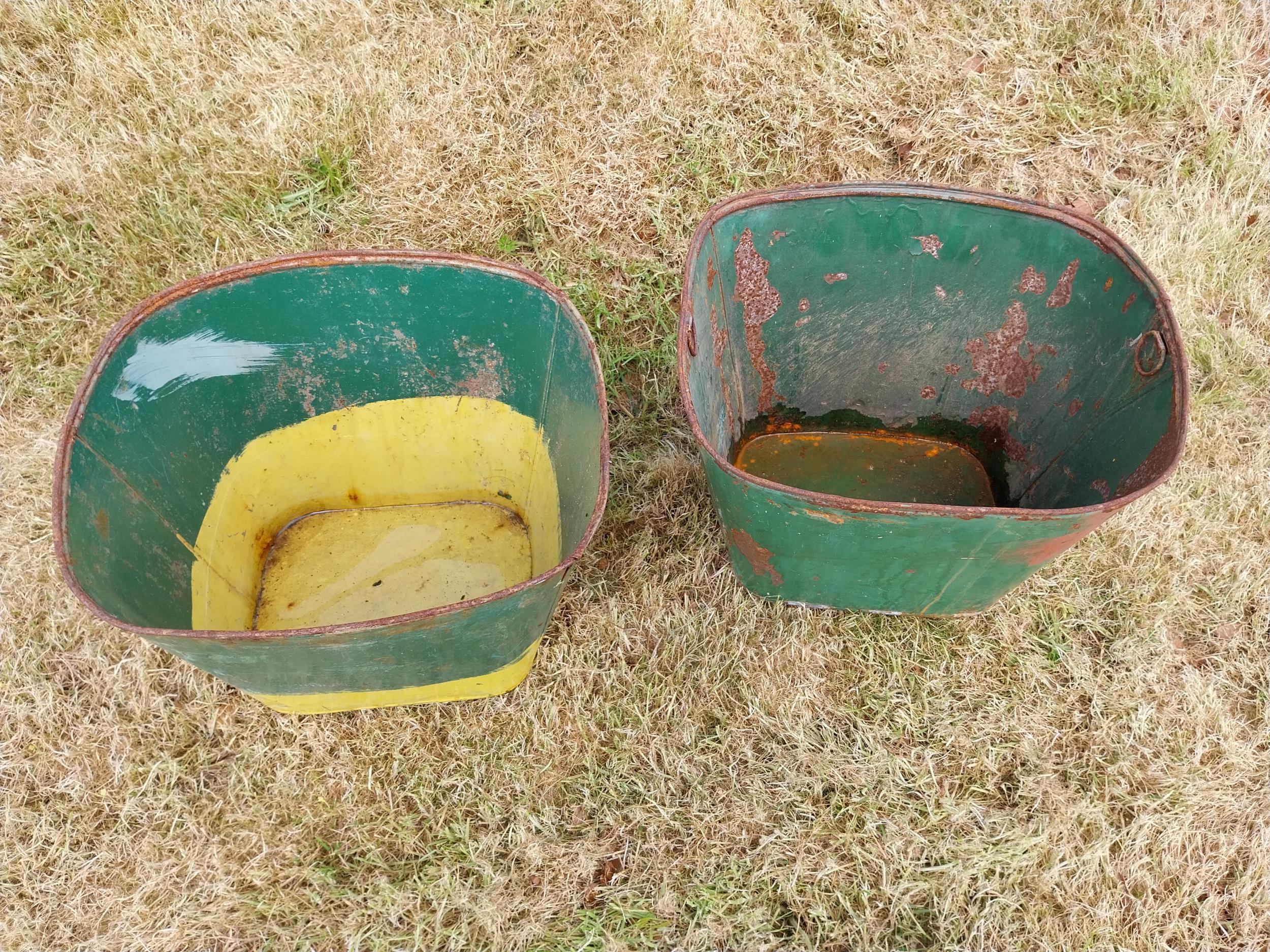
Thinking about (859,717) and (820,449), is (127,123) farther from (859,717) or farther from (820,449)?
(859,717)

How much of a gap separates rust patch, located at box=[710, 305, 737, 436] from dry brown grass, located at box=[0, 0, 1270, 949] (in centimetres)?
27

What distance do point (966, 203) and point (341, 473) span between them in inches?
72.5

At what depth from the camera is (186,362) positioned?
6.17 feet

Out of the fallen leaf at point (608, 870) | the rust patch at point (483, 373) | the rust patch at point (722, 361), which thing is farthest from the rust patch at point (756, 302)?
the fallen leaf at point (608, 870)

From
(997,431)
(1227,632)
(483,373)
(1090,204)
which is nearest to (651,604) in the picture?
(483,373)

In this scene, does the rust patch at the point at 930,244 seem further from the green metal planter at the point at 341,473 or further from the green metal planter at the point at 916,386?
the green metal planter at the point at 341,473

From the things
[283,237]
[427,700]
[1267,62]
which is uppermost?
[1267,62]

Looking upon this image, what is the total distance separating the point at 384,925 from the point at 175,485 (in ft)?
3.82

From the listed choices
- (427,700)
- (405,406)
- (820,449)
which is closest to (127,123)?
(405,406)

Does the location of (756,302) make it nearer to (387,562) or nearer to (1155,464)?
(1155,464)

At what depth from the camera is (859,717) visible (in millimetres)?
1997

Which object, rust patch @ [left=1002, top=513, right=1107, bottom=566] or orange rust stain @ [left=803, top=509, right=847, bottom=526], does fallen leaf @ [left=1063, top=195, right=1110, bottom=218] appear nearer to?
rust patch @ [left=1002, top=513, right=1107, bottom=566]

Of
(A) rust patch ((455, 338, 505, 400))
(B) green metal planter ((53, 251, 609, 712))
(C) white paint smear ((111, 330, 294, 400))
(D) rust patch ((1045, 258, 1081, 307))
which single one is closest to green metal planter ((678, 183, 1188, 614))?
(D) rust patch ((1045, 258, 1081, 307))

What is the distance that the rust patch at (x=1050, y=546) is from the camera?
1421mm
